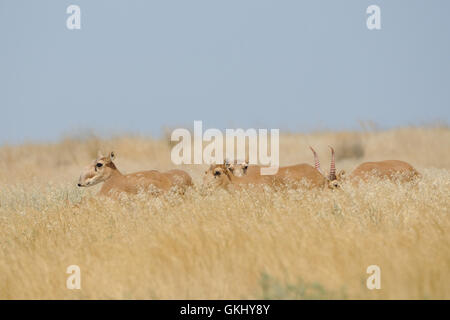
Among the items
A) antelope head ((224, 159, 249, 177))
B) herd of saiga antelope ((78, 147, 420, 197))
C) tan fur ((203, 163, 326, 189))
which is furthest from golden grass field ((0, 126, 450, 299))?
antelope head ((224, 159, 249, 177))

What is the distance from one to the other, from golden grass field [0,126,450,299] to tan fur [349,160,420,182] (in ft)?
7.99

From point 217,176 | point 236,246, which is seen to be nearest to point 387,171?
point 217,176

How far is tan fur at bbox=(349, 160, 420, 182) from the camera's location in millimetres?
12703

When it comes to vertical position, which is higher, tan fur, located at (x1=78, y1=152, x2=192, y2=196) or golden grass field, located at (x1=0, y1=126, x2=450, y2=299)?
tan fur, located at (x1=78, y1=152, x2=192, y2=196)

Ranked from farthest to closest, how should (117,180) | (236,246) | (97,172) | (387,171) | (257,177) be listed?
1. (387,171)
2. (257,177)
3. (97,172)
4. (117,180)
5. (236,246)

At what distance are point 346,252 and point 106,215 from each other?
3.82 meters

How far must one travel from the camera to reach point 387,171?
13.2 metres

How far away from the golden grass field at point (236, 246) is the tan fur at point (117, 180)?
33.1 inches

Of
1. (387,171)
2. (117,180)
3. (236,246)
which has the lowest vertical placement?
(236,246)

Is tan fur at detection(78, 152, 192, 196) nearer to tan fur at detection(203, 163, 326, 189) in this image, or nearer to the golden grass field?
tan fur at detection(203, 163, 326, 189)

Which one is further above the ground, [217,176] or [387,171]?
[387,171]

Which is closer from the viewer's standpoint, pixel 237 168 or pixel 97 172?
pixel 97 172

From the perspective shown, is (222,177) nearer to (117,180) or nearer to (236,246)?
(117,180)

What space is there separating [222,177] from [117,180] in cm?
181
